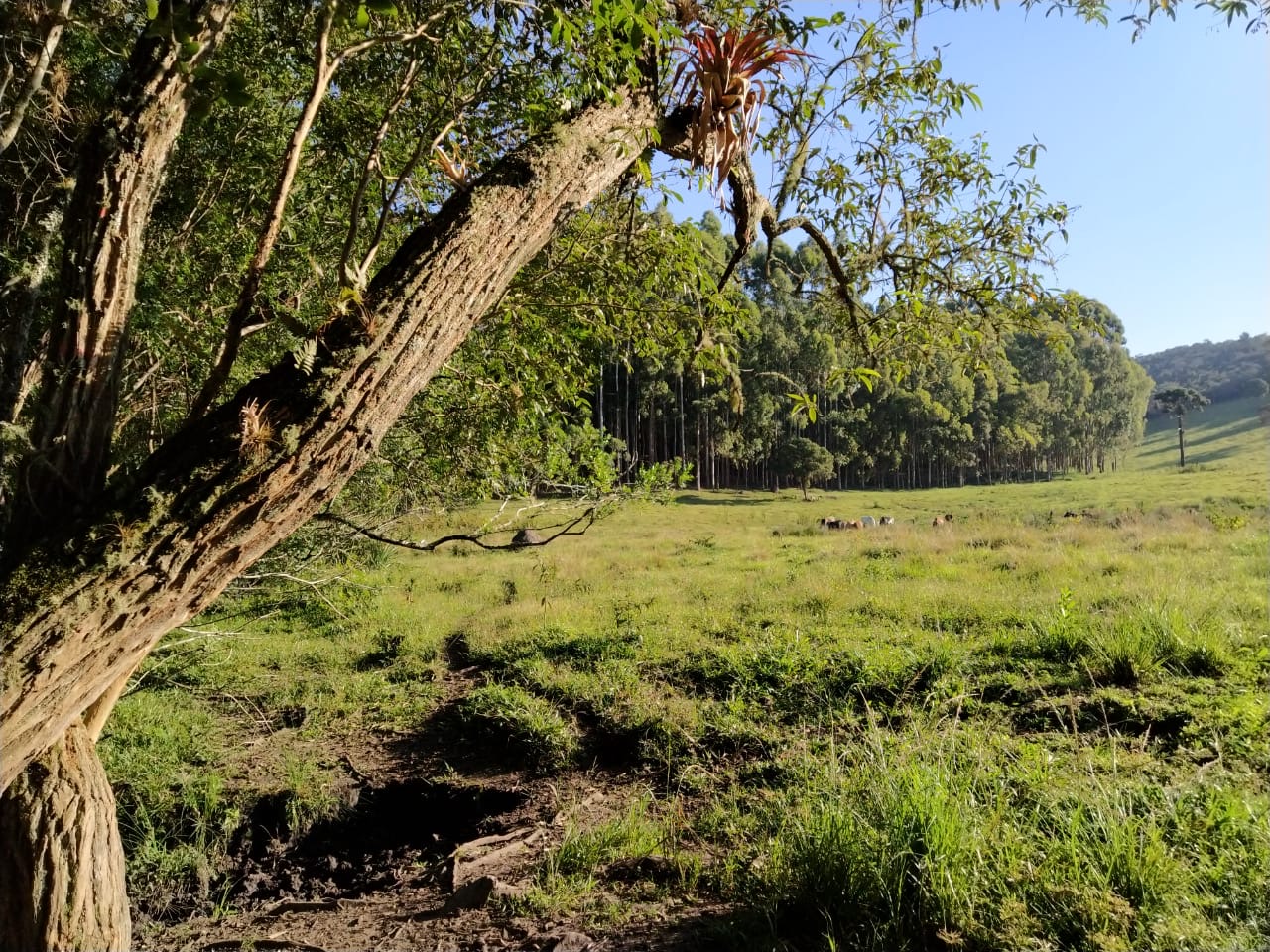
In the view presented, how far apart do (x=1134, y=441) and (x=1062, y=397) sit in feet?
56.9

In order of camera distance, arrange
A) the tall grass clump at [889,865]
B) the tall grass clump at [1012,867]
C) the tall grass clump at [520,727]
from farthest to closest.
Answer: the tall grass clump at [520,727], the tall grass clump at [889,865], the tall grass clump at [1012,867]

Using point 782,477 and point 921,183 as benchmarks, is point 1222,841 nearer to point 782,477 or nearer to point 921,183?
point 921,183

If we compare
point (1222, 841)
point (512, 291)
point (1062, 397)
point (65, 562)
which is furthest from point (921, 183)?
point (1062, 397)

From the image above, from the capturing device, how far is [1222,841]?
8.52 feet

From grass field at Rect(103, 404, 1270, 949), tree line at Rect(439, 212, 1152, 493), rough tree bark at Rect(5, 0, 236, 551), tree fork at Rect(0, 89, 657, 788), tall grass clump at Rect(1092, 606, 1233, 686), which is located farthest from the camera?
tall grass clump at Rect(1092, 606, 1233, 686)

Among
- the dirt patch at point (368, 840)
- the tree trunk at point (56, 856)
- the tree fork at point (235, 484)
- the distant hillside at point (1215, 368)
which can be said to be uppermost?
the distant hillside at point (1215, 368)

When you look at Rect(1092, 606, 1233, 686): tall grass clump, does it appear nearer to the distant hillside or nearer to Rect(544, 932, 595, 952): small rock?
Rect(544, 932, 595, 952): small rock

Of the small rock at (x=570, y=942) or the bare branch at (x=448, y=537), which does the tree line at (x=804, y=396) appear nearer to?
the bare branch at (x=448, y=537)

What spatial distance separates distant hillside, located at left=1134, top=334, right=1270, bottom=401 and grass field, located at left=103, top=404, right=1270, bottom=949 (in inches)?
3973

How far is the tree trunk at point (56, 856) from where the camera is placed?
1.86 meters

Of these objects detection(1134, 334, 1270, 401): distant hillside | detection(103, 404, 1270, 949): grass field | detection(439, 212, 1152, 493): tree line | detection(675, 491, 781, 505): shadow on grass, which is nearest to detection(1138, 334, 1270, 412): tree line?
detection(1134, 334, 1270, 401): distant hillside

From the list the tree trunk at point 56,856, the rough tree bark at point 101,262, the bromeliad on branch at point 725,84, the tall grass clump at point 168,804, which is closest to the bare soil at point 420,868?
the tall grass clump at point 168,804

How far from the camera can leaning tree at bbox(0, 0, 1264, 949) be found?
1.51 meters

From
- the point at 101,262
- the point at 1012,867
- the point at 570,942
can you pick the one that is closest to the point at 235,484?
the point at 101,262
